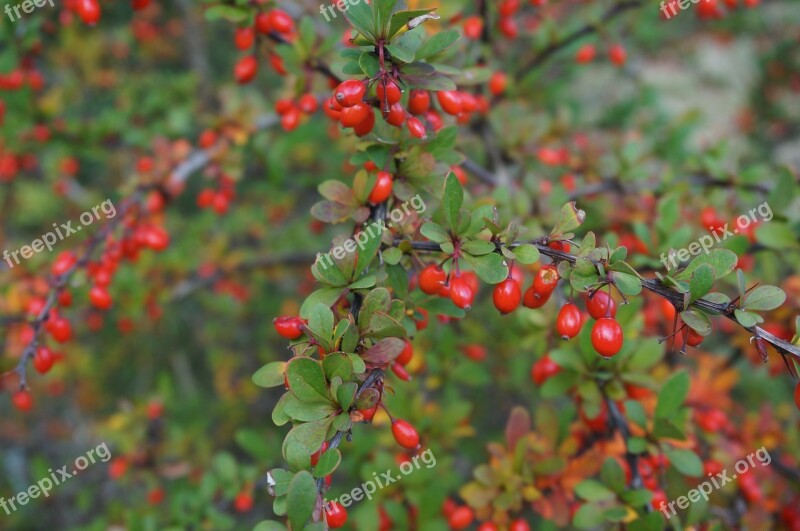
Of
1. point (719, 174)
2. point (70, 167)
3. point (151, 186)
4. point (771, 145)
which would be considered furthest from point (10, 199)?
point (771, 145)

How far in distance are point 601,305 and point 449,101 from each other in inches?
23.8

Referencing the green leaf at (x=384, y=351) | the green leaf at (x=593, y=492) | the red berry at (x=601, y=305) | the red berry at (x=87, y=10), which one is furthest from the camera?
the red berry at (x=87, y=10)

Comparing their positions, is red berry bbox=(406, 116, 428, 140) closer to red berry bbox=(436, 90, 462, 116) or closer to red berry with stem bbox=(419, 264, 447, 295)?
red berry bbox=(436, 90, 462, 116)

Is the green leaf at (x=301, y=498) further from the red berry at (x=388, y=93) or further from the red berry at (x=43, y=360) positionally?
the red berry at (x=43, y=360)

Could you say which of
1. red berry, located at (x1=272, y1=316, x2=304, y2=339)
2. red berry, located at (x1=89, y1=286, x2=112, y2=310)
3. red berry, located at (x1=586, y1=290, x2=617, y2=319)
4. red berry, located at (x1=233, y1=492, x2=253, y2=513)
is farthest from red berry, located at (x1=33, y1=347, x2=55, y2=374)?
red berry, located at (x1=586, y1=290, x2=617, y2=319)

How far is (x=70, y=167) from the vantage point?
318 cm

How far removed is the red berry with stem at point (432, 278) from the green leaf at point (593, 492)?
2.43 ft

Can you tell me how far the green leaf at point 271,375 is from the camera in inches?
48.3

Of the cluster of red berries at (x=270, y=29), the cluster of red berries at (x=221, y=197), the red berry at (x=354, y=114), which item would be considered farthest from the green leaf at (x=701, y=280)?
the cluster of red berries at (x=221, y=197)

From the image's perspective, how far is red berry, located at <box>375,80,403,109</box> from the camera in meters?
1.17

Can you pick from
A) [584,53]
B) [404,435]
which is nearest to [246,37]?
[404,435]

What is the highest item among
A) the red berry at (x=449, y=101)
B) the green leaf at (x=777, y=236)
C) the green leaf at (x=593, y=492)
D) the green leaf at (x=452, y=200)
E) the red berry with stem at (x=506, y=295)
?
the red berry at (x=449, y=101)

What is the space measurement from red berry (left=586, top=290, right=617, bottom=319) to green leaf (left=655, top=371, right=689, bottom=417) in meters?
0.49

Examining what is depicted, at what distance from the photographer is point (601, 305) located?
1.23 metres
